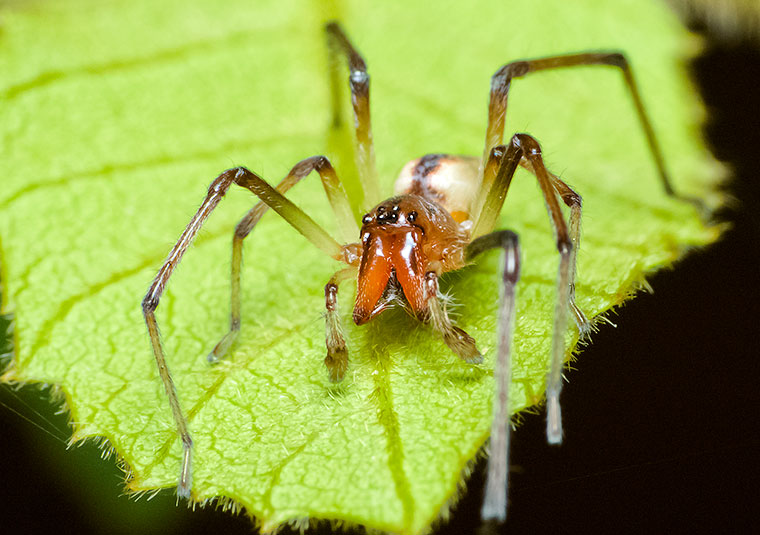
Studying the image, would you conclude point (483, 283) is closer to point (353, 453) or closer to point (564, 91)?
point (353, 453)

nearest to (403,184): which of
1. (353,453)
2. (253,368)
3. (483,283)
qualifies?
(483,283)

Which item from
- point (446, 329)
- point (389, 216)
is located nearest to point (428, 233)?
point (389, 216)

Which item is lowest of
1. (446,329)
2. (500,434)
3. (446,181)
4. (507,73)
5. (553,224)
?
(500,434)

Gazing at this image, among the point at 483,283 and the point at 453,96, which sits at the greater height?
the point at 453,96

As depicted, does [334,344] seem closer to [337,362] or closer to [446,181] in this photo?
[337,362]

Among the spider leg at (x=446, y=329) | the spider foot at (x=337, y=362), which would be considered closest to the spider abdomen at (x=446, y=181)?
the spider leg at (x=446, y=329)

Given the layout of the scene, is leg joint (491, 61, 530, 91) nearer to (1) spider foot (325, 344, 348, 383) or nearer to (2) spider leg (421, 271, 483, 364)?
(2) spider leg (421, 271, 483, 364)

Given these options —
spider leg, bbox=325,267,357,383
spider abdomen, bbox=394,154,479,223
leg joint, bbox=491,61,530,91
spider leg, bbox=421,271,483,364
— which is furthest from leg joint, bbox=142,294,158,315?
leg joint, bbox=491,61,530,91
